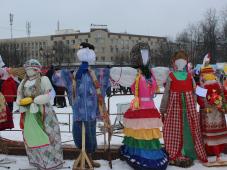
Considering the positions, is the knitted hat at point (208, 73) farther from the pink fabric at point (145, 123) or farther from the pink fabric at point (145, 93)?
the pink fabric at point (145, 123)

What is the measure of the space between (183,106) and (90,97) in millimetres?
1521

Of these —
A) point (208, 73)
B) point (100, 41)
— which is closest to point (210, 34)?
point (208, 73)

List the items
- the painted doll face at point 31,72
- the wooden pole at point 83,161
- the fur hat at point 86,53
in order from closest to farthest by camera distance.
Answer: the wooden pole at point 83,161 < the fur hat at point 86,53 < the painted doll face at point 31,72

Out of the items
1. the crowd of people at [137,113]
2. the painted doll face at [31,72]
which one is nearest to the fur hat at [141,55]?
the crowd of people at [137,113]

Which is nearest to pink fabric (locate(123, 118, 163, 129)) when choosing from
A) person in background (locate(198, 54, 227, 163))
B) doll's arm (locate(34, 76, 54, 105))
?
person in background (locate(198, 54, 227, 163))

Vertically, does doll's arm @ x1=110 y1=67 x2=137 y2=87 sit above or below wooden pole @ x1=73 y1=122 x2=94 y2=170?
above

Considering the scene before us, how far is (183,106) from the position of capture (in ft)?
21.2

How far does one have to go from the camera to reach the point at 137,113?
6055 millimetres

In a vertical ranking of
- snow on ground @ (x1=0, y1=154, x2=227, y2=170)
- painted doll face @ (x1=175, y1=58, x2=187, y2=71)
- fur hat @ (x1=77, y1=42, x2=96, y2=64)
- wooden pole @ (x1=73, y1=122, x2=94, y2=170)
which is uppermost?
fur hat @ (x1=77, y1=42, x2=96, y2=64)

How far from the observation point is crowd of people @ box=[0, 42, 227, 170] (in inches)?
237

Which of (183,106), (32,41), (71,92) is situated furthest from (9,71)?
(32,41)

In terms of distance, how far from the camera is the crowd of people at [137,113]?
601 centimetres

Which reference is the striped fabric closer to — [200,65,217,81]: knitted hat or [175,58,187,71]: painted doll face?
[175,58,187,71]: painted doll face

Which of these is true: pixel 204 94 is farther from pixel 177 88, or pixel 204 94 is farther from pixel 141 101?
pixel 141 101
